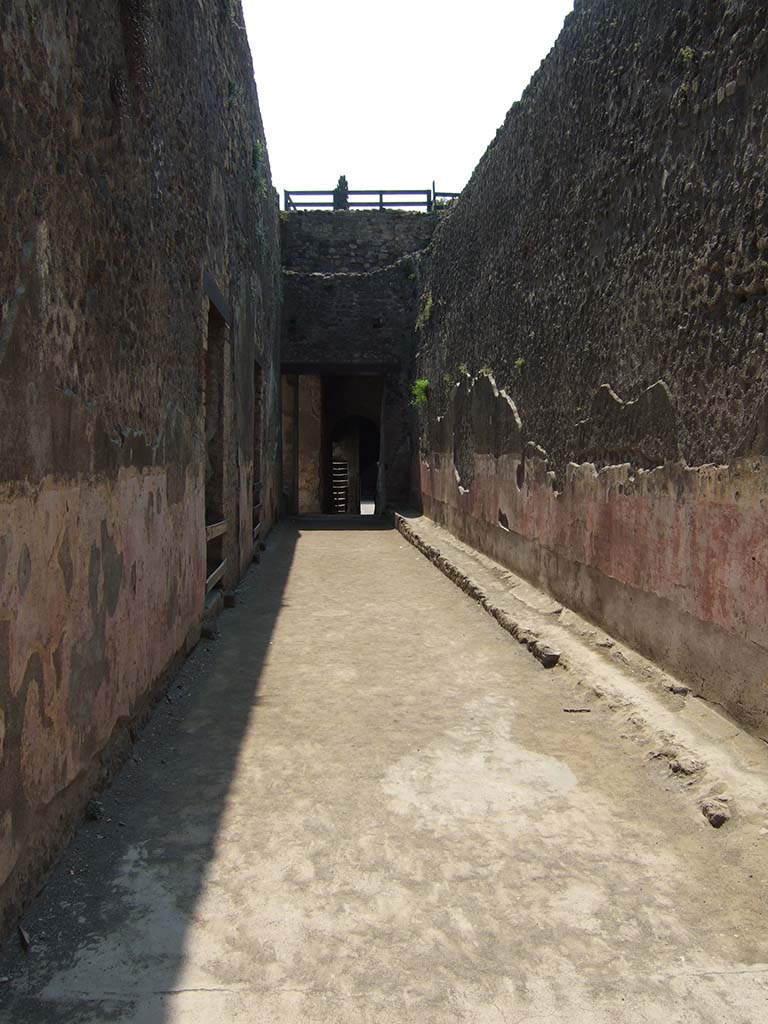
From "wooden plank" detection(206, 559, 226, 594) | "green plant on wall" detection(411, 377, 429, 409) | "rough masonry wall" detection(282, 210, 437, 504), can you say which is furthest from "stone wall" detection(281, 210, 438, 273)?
"wooden plank" detection(206, 559, 226, 594)

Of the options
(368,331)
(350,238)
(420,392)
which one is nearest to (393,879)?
(420,392)

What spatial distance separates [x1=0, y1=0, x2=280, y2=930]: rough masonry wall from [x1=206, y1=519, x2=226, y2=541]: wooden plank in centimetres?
46

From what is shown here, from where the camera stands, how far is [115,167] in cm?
286

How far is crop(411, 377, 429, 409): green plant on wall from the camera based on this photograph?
11.1 metres

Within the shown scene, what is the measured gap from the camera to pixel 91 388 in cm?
261

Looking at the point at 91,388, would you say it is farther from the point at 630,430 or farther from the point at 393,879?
the point at 630,430

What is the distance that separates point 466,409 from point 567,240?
3.43m

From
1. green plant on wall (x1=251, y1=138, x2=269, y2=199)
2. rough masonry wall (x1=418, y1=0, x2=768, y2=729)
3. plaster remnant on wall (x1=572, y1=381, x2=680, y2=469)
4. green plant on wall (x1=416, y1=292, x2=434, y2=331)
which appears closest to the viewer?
rough masonry wall (x1=418, y1=0, x2=768, y2=729)

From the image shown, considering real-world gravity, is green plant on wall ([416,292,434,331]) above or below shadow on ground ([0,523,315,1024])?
above

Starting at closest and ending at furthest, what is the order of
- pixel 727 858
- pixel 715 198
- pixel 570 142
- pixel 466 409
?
pixel 727 858 < pixel 715 198 < pixel 570 142 < pixel 466 409

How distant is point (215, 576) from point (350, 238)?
9.58 metres

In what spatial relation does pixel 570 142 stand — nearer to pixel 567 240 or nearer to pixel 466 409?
pixel 567 240

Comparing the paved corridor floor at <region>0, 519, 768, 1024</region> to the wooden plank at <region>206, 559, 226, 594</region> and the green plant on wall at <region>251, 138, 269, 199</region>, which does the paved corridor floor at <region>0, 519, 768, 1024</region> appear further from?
the green plant on wall at <region>251, 138, 269, 199</region>

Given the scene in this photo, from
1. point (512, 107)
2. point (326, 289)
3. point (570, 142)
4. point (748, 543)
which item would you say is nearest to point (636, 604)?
point (748, 543)
